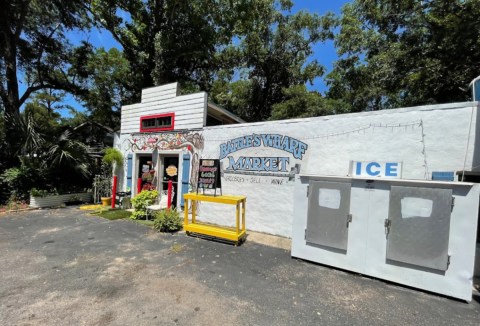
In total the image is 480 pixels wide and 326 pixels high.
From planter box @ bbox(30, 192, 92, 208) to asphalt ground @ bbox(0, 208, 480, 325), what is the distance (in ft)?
12.9

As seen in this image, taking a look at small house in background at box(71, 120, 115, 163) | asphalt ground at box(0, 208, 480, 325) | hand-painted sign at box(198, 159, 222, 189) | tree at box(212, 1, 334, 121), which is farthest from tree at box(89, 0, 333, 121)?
asphalt ground at box(0, 208, 480, 325)

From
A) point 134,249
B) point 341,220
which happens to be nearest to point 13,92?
point 134,249

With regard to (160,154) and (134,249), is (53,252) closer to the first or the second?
(134,249)

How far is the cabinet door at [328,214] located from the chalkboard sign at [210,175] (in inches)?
99.2

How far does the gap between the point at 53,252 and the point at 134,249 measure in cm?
153

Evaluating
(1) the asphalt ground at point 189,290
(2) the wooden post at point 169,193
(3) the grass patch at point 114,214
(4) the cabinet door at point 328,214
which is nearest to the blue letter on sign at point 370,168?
(4) the cabinet door at point 328,214

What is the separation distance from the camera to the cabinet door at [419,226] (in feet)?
11.7

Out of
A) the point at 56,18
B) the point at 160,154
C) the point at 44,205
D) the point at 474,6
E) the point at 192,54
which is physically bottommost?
the point at 44,205

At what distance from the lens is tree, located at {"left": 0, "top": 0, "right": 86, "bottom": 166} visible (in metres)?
11.7

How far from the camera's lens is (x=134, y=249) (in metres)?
5.14

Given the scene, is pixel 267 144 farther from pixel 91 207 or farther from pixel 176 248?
pixel 91 207

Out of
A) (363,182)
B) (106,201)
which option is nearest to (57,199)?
(106,201)

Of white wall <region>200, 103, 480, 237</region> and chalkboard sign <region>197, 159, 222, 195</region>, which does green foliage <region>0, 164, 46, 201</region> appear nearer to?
white wall <region>200, 103, 480, 237</region>

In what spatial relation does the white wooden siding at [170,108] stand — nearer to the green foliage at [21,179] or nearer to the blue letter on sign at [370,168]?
the green foliage at [21,179]
